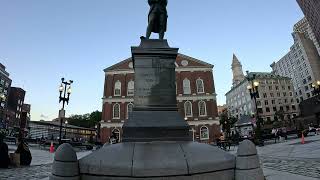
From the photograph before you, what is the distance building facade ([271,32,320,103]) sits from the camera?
317 feet

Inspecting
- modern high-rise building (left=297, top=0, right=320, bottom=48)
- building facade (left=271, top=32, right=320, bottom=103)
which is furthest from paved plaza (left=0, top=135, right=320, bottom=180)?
building facade (left=271, top=32, right=320, bottom=103)

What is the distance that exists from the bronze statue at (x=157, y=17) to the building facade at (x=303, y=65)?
101488 millimetres

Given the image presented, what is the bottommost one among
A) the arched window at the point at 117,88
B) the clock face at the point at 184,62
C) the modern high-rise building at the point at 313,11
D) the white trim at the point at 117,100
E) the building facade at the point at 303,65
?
the white trim at the point at 117,100

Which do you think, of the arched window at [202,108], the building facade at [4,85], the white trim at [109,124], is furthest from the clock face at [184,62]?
the building facade at [4,85]

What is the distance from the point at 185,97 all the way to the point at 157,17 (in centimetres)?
3815

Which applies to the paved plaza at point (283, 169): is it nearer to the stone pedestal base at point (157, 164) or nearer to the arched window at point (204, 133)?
the stone pedestal base at point (157, 164)

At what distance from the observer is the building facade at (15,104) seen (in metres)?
83.2

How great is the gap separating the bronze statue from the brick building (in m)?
36.1

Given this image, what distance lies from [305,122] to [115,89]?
3700cm

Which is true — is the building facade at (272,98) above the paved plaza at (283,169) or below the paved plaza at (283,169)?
above

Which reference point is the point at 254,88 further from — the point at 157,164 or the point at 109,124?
the point at 109,124

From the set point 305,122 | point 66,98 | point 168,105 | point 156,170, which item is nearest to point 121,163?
point 156,170

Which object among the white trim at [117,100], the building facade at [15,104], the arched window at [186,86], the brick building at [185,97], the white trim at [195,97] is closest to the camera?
the brick building at [185,97]

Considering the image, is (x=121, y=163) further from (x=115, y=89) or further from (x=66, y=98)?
(x=115, y=89)
